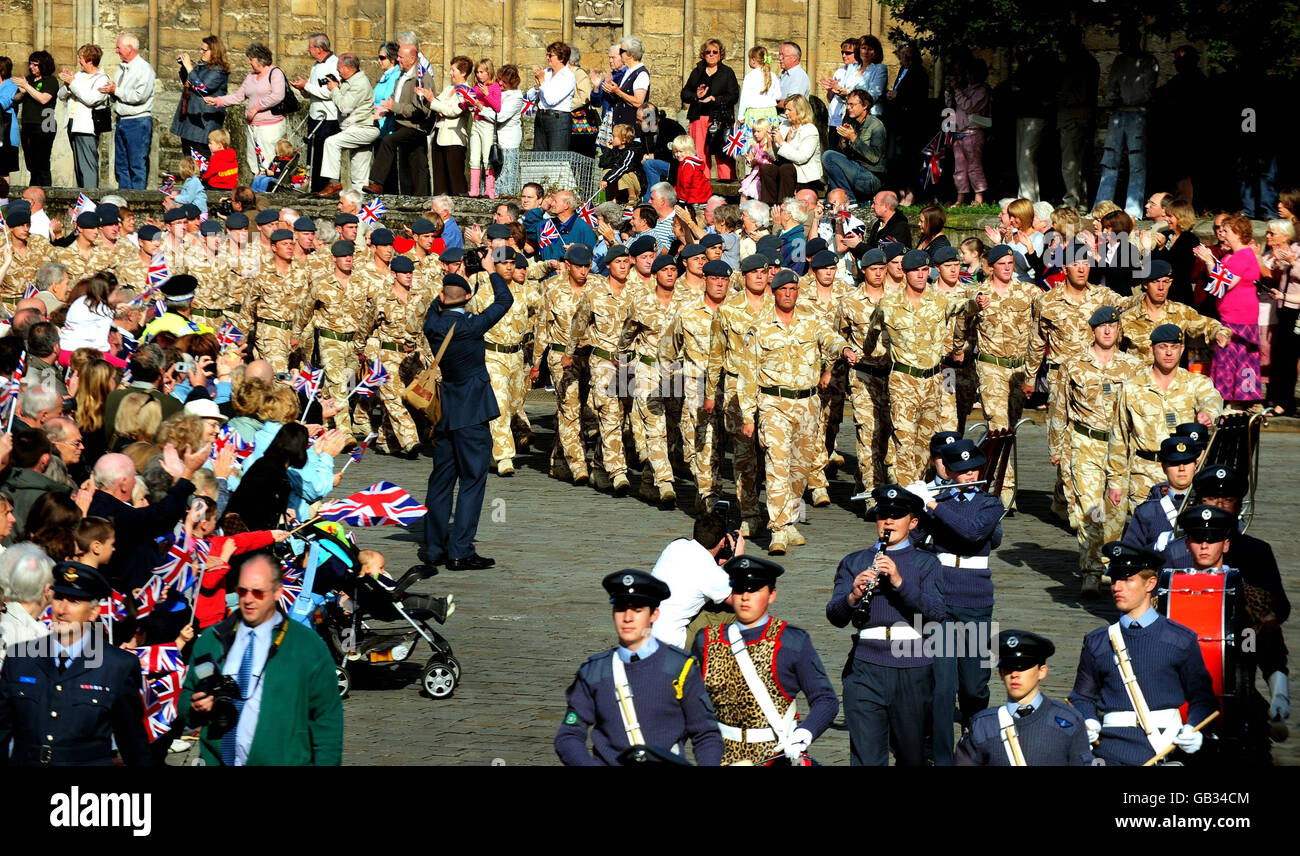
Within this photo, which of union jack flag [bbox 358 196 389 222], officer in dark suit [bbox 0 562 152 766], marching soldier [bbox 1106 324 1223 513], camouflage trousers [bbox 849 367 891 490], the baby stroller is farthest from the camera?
union jack flag [bbox 358 196 389 222]

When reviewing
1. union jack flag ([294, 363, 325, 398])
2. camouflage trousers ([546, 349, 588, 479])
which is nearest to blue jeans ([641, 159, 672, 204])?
camouflage trousers ([546, 349, 588, 479])

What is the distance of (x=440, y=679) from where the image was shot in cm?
1143

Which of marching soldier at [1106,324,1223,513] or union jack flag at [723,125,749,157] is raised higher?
union jack flag at [723,125,749,157]

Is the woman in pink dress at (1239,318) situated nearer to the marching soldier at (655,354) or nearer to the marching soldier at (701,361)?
the marching soldier at (701,361)

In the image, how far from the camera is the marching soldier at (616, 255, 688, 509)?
55.9 ft

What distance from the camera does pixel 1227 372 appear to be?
59.8 feet

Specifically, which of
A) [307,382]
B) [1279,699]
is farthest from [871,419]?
[1279,699]

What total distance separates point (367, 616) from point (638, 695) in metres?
4.50

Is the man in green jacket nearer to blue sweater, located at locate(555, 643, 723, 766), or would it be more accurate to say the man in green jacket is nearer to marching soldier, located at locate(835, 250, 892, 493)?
blue sweater, located at locate(555, 643, 723, 766)

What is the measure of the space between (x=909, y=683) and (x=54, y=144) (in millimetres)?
21346

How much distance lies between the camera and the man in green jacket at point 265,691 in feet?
25.7

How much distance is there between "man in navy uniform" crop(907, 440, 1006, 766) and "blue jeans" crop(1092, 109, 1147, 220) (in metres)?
12.6

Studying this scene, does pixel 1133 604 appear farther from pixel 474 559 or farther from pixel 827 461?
pixel 827 461
